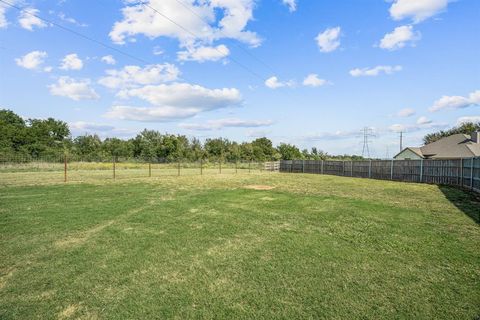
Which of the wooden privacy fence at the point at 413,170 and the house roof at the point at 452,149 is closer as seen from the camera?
the wooden privacy fence at the point at 413,170

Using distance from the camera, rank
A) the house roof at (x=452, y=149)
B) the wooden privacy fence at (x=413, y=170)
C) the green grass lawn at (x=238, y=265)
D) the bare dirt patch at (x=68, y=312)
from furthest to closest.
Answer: the house roof at (x=452, y=149), the wooden privacy fence at (x=413, y=170), the green grass lawn at (x=238, y=265), the bare dirt patch at (x=68, y=312)

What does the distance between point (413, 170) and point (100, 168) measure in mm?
33398

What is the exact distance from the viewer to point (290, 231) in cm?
572

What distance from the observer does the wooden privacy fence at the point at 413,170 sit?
1492 centimetres

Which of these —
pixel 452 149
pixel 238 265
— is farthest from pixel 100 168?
pixel 452 149

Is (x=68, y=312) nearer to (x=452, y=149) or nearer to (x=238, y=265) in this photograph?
(x=238, y=265)

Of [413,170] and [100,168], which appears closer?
[413,170]

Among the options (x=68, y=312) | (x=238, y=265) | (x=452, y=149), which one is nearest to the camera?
(x=68, y=312)

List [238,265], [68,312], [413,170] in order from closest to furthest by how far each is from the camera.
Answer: [68,312], [238,265], [413,170]

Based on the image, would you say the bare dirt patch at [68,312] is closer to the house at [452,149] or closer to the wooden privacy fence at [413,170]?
the wooden privacy fence at [413,170]

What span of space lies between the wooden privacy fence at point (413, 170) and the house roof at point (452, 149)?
453 inches

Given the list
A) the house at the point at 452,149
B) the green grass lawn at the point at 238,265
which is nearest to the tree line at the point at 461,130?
the house at the point at 452,149

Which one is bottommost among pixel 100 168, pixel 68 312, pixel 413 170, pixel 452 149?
pixel 100 168

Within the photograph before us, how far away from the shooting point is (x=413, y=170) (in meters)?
20.2
